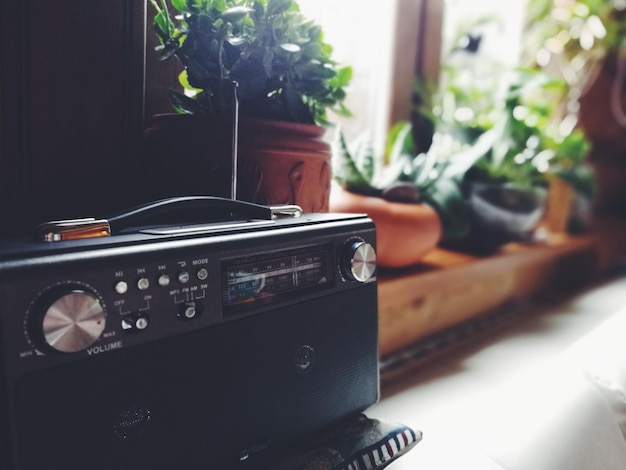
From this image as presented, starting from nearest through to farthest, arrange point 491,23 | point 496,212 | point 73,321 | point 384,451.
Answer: point 73,321 < point 384,451 < point 496,212 < point 491,23

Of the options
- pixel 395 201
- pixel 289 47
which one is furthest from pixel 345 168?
pixel 289 47

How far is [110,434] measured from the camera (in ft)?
1.34

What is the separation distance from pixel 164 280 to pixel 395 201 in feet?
2.12

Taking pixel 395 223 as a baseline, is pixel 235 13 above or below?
above

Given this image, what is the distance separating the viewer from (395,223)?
97 cm

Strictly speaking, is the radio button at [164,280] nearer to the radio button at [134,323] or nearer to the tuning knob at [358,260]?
the radio button at [134,323]

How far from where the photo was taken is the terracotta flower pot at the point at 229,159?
629 mm

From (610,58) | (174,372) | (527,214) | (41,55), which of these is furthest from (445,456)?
(610,58)

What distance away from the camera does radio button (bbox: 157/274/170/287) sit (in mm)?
Result: 427

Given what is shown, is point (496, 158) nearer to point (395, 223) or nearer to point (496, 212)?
point (496, 212)

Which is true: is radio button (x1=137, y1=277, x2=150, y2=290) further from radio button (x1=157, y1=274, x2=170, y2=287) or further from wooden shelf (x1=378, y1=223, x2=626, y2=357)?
wooden shelf (x1=378, y1=223, x2=626, y2=357)

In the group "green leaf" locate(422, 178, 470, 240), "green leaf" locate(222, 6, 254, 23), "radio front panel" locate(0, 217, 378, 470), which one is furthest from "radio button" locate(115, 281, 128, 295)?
"green leaf" locate(422, 178, 470, 240)

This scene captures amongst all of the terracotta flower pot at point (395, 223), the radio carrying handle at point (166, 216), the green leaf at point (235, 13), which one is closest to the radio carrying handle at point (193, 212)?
the radio carrying handle at point (166, 216)

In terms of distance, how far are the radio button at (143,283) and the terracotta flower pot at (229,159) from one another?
0.76 feet
